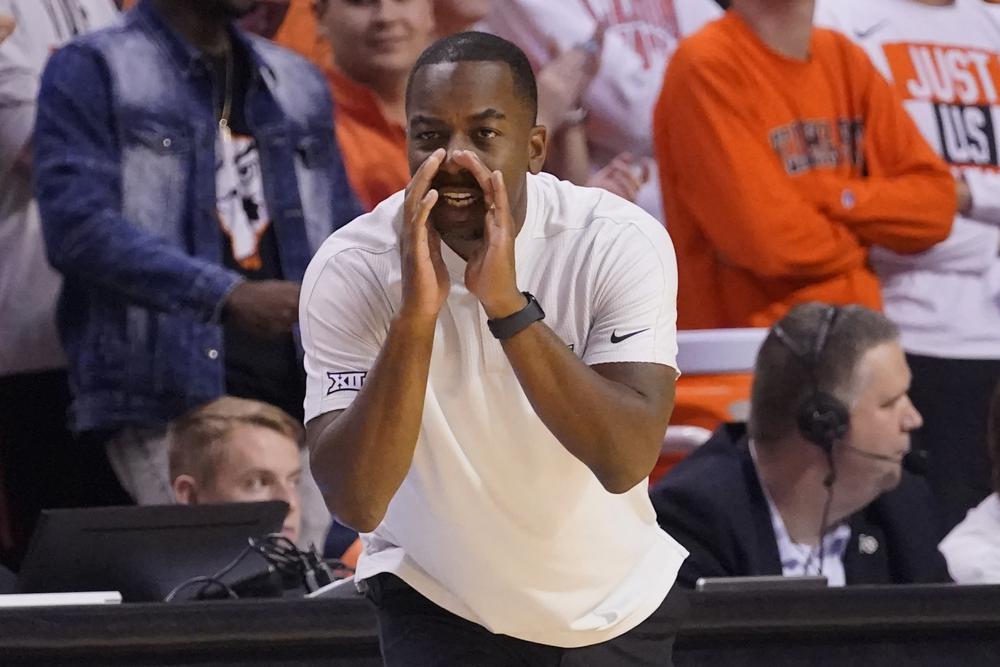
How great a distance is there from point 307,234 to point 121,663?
5.21ft

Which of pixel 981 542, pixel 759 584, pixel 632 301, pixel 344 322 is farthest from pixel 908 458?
pixel 344 322

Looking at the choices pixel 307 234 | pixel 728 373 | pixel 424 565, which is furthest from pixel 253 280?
pixel 424 565

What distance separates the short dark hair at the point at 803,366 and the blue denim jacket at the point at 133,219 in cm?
126

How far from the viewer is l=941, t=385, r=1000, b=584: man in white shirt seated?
339 centimetres

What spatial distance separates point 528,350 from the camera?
170cm

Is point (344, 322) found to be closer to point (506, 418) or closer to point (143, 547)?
point (506, 418)

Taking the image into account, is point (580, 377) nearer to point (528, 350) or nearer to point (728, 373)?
point (528, 350)

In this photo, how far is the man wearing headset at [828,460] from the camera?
3.33 meters

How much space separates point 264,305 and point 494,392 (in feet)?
6.45

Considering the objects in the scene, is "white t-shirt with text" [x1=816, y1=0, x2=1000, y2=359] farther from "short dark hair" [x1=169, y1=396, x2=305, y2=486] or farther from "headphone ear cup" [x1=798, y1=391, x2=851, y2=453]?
"short dark hair" [x1=169, y1=396, x2=305, y2=486]

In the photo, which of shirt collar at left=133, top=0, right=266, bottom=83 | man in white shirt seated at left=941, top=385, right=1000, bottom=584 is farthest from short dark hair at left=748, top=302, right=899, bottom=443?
shirt collar at left=133, top=0, right=266, bottom=83

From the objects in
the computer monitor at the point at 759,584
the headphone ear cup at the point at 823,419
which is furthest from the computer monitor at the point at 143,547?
the headphone ear cup at the point at 823,419

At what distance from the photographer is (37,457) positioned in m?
3.99

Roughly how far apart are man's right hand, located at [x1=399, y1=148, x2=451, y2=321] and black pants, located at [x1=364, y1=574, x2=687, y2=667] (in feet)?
1.28
